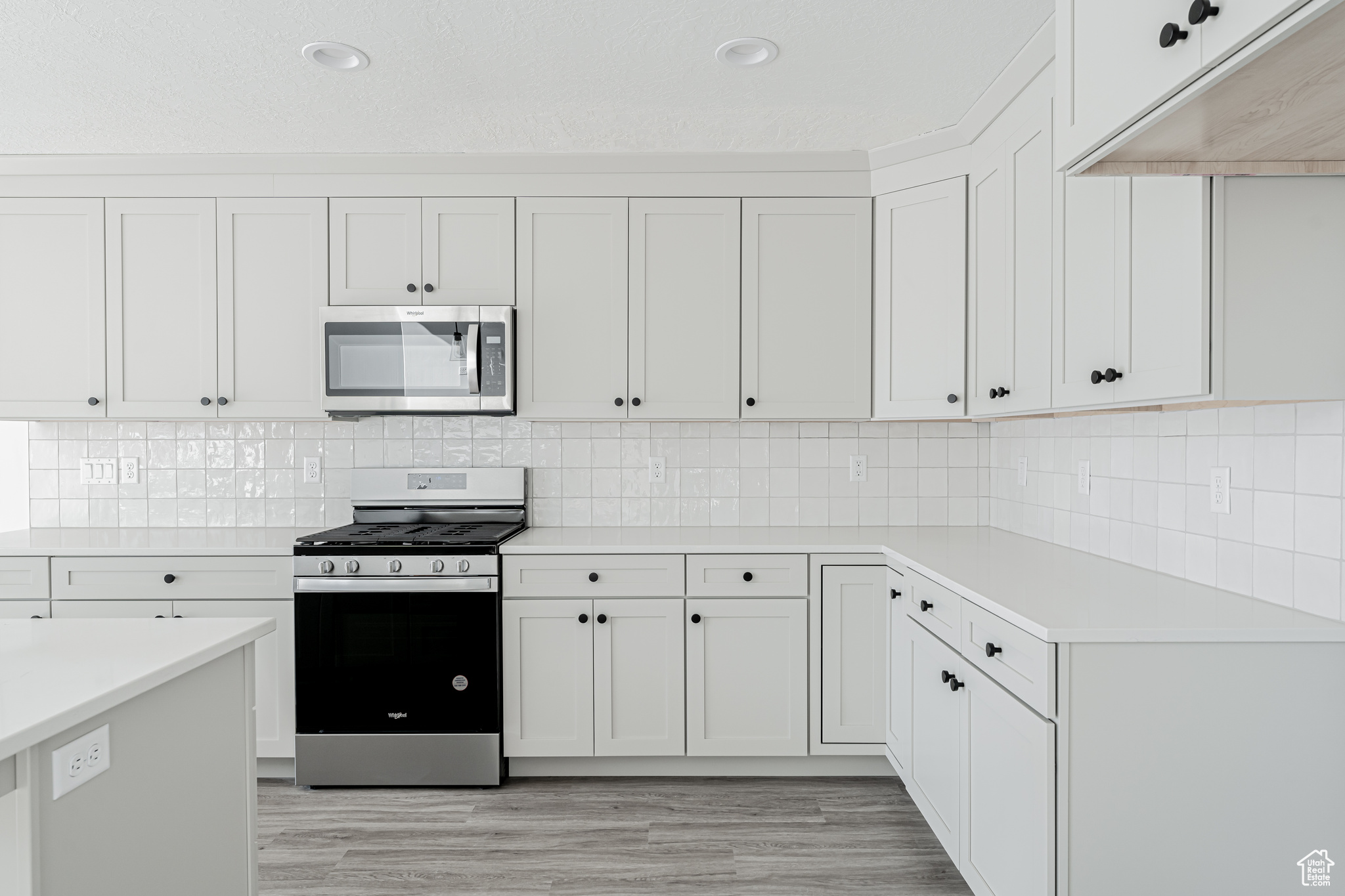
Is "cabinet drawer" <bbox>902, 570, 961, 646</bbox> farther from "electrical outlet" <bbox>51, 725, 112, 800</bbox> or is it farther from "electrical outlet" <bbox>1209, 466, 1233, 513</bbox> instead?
"electrical outlet" <bbox>51, 725, 112, 800</bbox>

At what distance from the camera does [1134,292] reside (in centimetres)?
165

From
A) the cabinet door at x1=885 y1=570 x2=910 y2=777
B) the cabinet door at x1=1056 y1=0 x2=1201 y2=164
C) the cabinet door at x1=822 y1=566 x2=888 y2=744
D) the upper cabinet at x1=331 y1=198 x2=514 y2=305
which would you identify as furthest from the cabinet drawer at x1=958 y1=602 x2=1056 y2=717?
the upper cabinet at x1=331 y1=198 x2=514 y2=305

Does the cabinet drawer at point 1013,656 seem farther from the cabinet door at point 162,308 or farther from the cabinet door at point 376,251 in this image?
the cabinet door at point 162,308

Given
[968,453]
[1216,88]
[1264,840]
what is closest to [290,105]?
[1216,88]

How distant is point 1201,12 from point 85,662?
201 cm

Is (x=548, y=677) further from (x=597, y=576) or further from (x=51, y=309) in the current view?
(x=51, y=309)

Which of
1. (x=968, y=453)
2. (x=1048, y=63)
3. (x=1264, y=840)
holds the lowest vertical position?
(x=1264, y=840)

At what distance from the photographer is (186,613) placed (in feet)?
9.16

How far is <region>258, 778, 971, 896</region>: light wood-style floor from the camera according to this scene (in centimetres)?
217

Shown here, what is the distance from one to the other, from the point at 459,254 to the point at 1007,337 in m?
2.07

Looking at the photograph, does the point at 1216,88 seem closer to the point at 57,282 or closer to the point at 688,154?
the point at 688,154

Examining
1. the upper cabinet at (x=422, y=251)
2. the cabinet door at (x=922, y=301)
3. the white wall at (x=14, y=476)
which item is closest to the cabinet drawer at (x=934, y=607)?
the cabinet door at (x=922, y=301)

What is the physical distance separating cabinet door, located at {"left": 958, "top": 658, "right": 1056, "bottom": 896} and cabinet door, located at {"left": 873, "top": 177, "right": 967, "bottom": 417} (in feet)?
3.96

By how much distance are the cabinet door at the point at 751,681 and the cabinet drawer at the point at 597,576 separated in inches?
5.5
